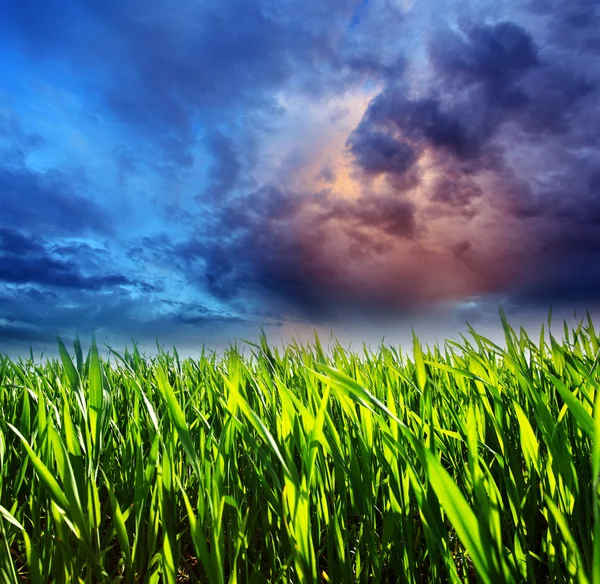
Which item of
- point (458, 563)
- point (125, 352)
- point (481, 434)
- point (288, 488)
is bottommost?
point (458, 563)

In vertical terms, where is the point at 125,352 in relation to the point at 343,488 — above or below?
above

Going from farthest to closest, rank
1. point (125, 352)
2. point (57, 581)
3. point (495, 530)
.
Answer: point (125, 352) → point (57, 581) → point (495, 530)

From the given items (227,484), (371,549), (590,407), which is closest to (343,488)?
(371,549)

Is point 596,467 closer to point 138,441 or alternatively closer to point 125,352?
point 138,441

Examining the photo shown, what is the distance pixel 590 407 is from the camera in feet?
3.81

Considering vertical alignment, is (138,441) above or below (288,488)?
above

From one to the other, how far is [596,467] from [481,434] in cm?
71

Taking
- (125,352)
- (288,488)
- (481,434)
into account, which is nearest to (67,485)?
(288,488)

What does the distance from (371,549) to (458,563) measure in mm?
328

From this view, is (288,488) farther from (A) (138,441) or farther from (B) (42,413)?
(B) (42,413)

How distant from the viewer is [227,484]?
106cm

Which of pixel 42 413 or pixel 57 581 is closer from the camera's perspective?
pixel 57 581

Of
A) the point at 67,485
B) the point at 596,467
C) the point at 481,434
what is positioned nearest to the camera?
the point at 596,467

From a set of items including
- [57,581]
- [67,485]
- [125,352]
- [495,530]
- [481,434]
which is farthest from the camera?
[125,352]
